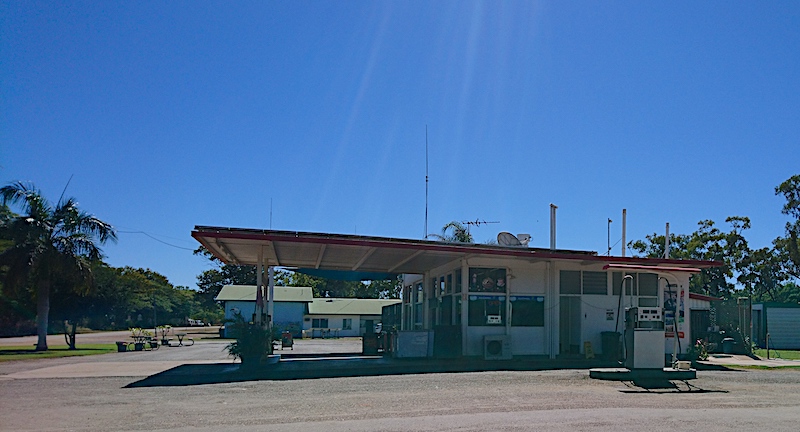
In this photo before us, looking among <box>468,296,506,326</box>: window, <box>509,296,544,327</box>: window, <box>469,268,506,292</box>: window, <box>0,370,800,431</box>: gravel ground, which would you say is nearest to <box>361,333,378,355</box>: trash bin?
<box>468,296,506,326</box>: window

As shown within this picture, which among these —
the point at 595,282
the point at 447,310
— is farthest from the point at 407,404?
the point at 595,282

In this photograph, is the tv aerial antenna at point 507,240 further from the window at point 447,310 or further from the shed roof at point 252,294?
the shed roof at point 252,294

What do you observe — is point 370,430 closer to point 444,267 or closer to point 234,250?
point 234,250

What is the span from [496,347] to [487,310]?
47.5 inches

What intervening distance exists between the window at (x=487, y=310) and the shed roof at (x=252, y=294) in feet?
110

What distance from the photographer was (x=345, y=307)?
6022cm

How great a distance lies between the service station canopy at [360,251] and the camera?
19.2 metres

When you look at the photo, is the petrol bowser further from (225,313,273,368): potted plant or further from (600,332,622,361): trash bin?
(225,313,273,368): potted plant

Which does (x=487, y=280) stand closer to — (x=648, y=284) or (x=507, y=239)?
(x=507, y=239)

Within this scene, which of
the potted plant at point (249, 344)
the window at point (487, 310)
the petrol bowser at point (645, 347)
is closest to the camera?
the petrol bowser at point (645, 347)

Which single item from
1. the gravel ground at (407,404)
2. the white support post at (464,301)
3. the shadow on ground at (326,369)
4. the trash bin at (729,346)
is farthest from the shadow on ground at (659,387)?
the trash bin at (729,346)

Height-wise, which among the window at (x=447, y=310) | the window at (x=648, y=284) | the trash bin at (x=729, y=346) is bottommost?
the trash bin at (x=729, y=346)

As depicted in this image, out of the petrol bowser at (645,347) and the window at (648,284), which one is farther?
the window at (648,284)

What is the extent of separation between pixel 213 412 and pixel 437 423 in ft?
11.6
